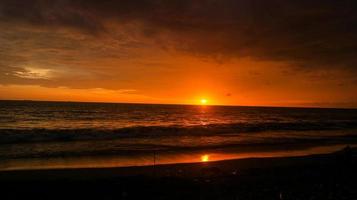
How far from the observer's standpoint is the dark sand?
871cm

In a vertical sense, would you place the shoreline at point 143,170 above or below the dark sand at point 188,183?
below

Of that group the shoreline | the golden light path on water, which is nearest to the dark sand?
the shoreline

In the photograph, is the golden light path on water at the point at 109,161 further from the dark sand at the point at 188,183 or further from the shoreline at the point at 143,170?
→ the dark sand at the point at 188,183

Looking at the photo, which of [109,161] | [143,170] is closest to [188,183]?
[143,170]

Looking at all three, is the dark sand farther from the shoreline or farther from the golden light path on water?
the golden light path on water

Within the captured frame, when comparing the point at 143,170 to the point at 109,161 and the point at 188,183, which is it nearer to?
the point at 109,161

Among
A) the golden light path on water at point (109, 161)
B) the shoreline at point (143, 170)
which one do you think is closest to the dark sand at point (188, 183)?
the shoreline at point (143, 170)

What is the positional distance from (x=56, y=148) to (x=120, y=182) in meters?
12.1

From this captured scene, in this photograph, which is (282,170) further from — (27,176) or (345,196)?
(27,176)

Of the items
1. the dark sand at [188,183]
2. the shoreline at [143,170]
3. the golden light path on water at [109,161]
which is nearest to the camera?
the dark sand at [188,183]

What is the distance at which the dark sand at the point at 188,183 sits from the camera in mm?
8711

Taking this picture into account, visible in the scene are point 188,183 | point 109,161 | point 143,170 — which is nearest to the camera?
point 188,183

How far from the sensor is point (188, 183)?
33.0 ft

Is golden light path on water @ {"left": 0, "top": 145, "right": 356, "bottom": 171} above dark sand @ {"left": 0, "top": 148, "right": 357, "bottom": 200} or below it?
below
